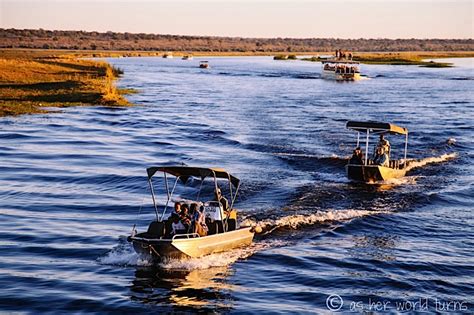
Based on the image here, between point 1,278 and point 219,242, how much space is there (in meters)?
5.99

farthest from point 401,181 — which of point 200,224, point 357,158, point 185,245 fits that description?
point 185,245

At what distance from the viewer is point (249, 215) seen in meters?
28.0

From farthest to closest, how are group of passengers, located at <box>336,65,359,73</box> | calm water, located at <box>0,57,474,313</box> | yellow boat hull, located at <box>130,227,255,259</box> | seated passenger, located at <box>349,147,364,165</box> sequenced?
1. group of passengers, located at <box>336,65,359,73</box>
2. seated passenger, located at <box>349,147,364,165</box>
3. yellow boat hull, located at <box>130,227,255,259</box>
4. calm water, located at <box>0,57,474,313</box>

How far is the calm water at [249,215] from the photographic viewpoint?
1906 cm

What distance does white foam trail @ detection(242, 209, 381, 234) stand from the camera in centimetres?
2645

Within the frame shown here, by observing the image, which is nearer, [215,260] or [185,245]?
[185,245]

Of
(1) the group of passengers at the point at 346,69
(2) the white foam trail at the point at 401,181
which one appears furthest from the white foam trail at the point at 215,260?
(1) the group of passengers at the point at 346,69

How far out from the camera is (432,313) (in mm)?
18172

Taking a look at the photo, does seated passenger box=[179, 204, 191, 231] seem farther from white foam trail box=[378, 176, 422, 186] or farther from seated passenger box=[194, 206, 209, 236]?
white foam trail box=[378, 176, 422, 186]

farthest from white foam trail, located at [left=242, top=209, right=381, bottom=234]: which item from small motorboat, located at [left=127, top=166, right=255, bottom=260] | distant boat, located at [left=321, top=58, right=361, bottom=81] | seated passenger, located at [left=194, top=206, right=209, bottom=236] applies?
distant boat, located at [left=321, top=58, right=361, bottom=81]

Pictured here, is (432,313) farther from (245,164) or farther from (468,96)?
(468,96)

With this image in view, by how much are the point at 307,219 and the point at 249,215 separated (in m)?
2.14

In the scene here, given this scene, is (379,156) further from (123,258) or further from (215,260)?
(123,258)

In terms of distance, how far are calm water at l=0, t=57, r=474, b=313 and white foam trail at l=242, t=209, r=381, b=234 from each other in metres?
0.08
